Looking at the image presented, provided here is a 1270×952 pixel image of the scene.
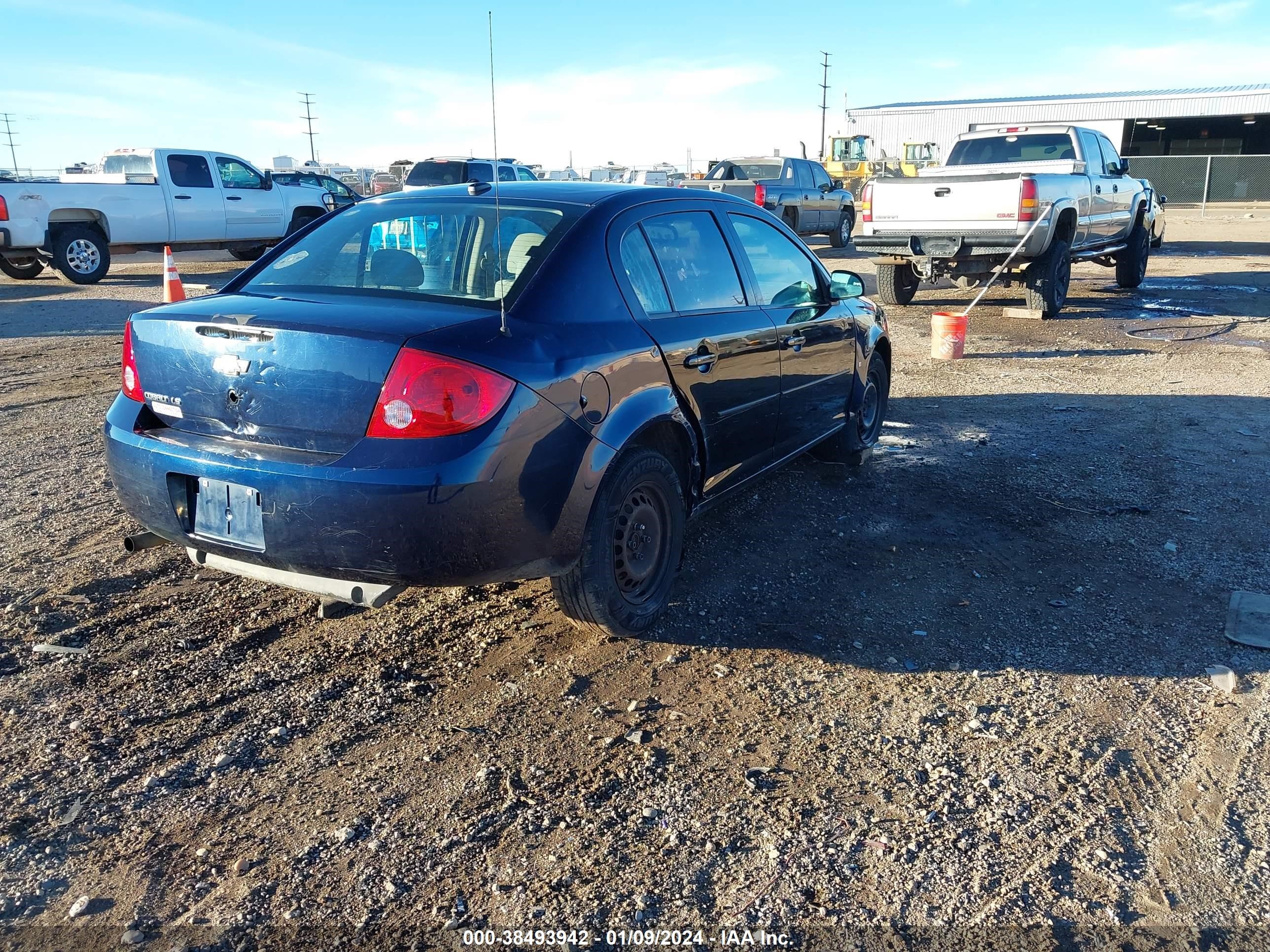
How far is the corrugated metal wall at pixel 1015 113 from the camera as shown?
163 feet

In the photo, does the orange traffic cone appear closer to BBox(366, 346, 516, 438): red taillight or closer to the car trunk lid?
the car trunk lid

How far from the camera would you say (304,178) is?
1105 inches

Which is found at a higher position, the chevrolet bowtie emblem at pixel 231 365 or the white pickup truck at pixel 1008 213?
the white pickup truck at pixel 1008 213

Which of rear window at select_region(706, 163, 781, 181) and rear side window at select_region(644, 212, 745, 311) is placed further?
rear window at select_region(706, 163, 781, 181)

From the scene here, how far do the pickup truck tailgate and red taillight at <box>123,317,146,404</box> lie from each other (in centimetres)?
946

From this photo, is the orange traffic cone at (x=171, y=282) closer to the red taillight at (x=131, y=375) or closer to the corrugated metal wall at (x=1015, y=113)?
the red taillight at (x=131, y=375)

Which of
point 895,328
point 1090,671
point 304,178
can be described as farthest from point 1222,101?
point 1090,671

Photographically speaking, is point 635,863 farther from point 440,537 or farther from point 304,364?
point 304,364

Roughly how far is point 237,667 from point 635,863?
5.69 feet

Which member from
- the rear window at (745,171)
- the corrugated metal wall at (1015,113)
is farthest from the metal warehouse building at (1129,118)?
the rear window at (745,171)

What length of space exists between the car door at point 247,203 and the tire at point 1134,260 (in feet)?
45.2

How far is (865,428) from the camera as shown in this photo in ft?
20.7

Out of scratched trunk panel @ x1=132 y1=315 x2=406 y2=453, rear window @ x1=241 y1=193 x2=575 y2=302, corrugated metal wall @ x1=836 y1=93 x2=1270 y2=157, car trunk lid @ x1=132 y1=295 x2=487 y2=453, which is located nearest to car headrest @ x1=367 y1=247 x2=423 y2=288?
rear window @ x1=241 y1=193 x2=575 y2=302

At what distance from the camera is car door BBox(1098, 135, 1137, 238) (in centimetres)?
1327
